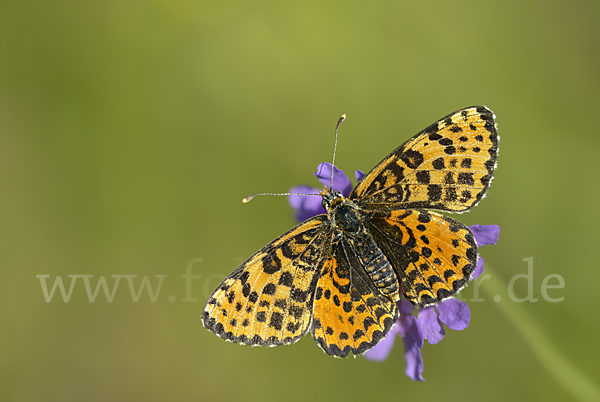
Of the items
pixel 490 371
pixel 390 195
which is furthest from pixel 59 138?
pixel 490 371

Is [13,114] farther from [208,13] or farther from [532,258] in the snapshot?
[532,258]

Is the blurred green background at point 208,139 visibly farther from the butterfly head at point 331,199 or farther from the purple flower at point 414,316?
the butterfly head at point 331,199

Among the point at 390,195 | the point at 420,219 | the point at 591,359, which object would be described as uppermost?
the point at 390,195

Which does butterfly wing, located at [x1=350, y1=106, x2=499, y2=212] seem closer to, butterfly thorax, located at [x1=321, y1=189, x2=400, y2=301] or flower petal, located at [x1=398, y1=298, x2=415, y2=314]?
butterfly thorax, located at [x1=321, y1=189, x2=400, y2=301]

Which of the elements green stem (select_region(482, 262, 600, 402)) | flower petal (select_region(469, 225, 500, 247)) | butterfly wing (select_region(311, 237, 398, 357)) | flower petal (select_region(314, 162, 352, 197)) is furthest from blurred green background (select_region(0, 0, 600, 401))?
butterfly wing (select_region(311, 237, 398, 357))

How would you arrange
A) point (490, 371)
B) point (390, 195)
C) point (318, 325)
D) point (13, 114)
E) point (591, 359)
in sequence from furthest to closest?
point (13, 114) < point (490, 371) < point (591, 359) < point (390, 195) < point (318, 325)

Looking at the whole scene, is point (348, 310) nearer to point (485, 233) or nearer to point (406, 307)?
point (406, 307)

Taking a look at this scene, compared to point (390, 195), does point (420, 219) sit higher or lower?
lower
